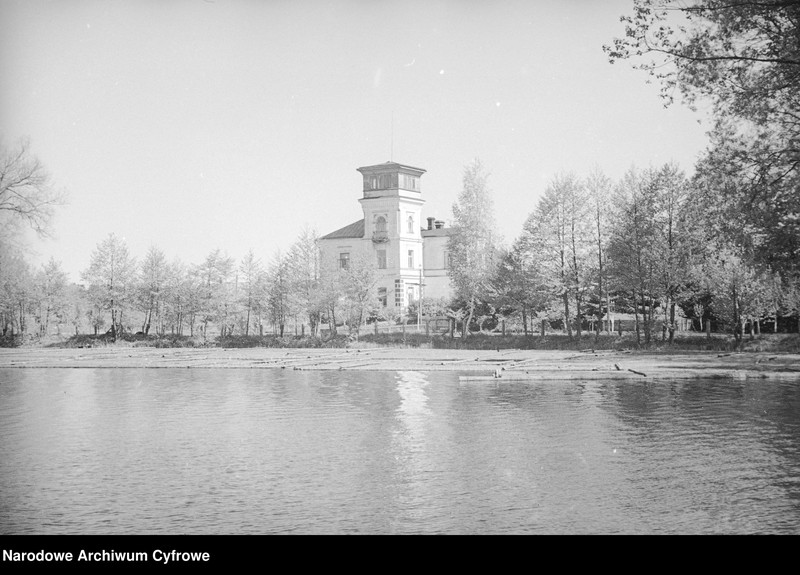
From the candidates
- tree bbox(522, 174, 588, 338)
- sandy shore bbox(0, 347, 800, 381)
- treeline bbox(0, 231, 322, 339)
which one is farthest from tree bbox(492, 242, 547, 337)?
treeline bbox(0, 231, 322, 339)

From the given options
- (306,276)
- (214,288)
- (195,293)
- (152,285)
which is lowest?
(195,293)

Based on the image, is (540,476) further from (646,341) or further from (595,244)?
(595,244)

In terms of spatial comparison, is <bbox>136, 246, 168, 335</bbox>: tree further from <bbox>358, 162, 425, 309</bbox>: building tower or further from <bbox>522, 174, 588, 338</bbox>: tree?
<bbox>522, 174, 588, 338</bbox>: tree

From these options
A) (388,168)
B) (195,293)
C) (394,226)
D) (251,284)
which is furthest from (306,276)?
(388,168)

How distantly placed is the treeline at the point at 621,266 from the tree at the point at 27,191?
786 inches

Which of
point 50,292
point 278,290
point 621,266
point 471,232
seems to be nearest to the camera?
point 50,292

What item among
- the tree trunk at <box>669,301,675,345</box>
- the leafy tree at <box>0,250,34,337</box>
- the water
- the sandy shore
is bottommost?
the water

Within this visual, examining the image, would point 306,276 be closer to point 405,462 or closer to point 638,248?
point 638,248

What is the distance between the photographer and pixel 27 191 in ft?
45.4

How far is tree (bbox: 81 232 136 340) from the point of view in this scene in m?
39.1

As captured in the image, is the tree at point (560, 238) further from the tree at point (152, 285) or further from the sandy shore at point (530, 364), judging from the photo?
the tree at point (152, 285)

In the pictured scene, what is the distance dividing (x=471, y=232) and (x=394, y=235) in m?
16.3

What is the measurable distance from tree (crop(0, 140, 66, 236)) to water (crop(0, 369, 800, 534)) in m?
3.29
